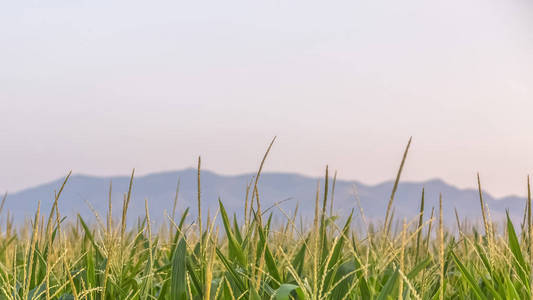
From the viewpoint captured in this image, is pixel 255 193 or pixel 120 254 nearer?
pixel 255 193

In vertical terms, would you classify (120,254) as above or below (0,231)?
above

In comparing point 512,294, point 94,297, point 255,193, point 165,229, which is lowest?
point 165,229

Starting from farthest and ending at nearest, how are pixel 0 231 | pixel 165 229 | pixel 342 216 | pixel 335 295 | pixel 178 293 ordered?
1. pixel 165 229
2. pixel 0 231
3. pixel 342 216
4. pixel 335 295
5. pixel 178 293

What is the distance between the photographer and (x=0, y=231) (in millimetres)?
5066

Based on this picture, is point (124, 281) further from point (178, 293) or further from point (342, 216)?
point (342, 216)

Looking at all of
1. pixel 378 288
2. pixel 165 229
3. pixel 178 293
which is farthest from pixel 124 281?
pixel 165 229

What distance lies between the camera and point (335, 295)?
7.65 ft

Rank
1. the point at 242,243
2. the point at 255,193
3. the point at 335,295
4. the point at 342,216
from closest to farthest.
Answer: the point at 255,193 < the point at 335,295 < the point at 242,243 < the point at 342,216

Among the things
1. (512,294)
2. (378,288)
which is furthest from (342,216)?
(512,294)

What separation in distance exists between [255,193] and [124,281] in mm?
952

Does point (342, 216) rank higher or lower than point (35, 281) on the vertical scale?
higher

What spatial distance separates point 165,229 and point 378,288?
506cm

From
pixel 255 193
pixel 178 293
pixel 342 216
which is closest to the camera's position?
pixel 255 193

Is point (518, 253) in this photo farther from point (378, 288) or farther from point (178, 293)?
point (178, 293)
